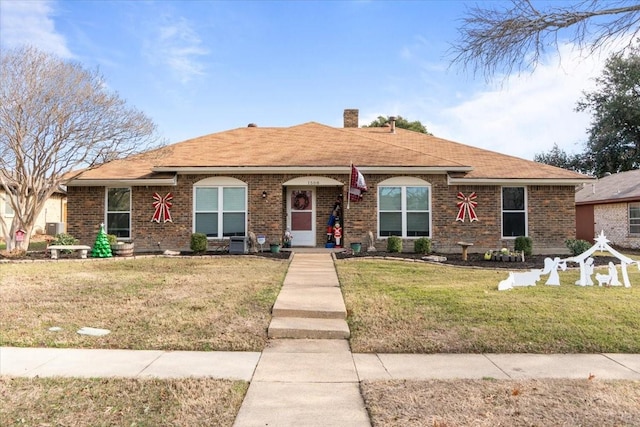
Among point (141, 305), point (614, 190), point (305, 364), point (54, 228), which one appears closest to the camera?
point (305, 364)

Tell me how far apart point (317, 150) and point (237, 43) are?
4983 mm

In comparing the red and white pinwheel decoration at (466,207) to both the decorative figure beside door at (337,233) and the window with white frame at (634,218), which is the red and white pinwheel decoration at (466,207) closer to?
the decorative figure beside door at (337,233)

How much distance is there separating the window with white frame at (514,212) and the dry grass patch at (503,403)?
447 inches

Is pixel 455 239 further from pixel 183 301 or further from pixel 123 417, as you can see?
pixel 123 417

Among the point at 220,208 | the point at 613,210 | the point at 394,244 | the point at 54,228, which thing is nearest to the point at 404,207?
the point at 394,244

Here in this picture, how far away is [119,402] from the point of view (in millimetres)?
3672

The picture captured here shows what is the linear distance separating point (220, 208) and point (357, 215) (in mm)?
4637

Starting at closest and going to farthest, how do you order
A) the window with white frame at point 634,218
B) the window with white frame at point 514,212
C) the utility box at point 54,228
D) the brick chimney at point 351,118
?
the window with white frame at point 514,212 < the window with white frame at point 634,218 < the brick chimney at point 351,118 < the utility box at point 54,228

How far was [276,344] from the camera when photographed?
547 cm

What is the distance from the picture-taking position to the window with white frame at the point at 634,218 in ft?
66.7

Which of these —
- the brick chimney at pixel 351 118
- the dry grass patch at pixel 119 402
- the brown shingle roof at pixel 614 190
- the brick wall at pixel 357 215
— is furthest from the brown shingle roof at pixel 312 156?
the dry grass patch at pixel 119 402

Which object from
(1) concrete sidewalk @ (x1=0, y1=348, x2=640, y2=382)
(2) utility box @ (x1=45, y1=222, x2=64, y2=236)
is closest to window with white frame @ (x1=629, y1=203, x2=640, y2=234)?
(1) concrete sidewalk @ (x1=0, y1=348, x2=640, y2=382)

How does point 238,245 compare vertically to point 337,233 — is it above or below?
below

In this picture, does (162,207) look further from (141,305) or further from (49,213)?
(49,213)
